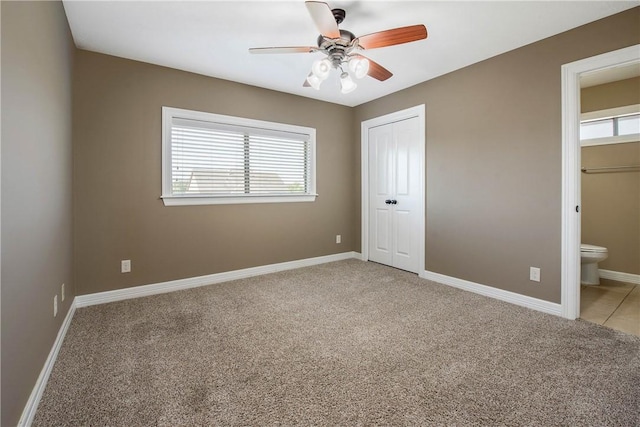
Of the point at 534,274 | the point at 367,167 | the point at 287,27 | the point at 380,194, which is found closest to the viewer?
the point at 287,27

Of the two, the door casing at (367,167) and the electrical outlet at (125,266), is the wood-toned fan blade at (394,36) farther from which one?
the electrical outlet at (125,266)

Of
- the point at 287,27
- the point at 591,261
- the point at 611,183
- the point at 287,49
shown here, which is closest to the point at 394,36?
the point at 287,49

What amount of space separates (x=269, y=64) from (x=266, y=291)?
2.39 m

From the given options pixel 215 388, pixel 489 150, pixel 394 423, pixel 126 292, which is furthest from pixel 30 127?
pixel 489 150

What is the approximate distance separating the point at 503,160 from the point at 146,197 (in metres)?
3.65

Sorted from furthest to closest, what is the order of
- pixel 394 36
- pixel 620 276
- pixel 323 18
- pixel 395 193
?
pixel 395 193 → pixel 620 276 → pixel 394 36 → pixel 323 18

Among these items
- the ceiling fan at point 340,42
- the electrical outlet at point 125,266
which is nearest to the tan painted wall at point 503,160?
the ceiling fan at point 340,42

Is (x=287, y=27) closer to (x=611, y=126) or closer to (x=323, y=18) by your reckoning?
(x=323, y=18)

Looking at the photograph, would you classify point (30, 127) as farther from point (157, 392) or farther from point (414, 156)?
point (414, 156)

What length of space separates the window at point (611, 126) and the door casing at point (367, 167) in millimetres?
2088

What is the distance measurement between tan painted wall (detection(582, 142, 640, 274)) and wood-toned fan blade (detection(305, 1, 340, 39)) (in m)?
3.80

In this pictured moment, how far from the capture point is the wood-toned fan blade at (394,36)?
1916mm

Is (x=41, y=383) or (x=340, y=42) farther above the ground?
(x=340, y=42)

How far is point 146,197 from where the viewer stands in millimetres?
3189
